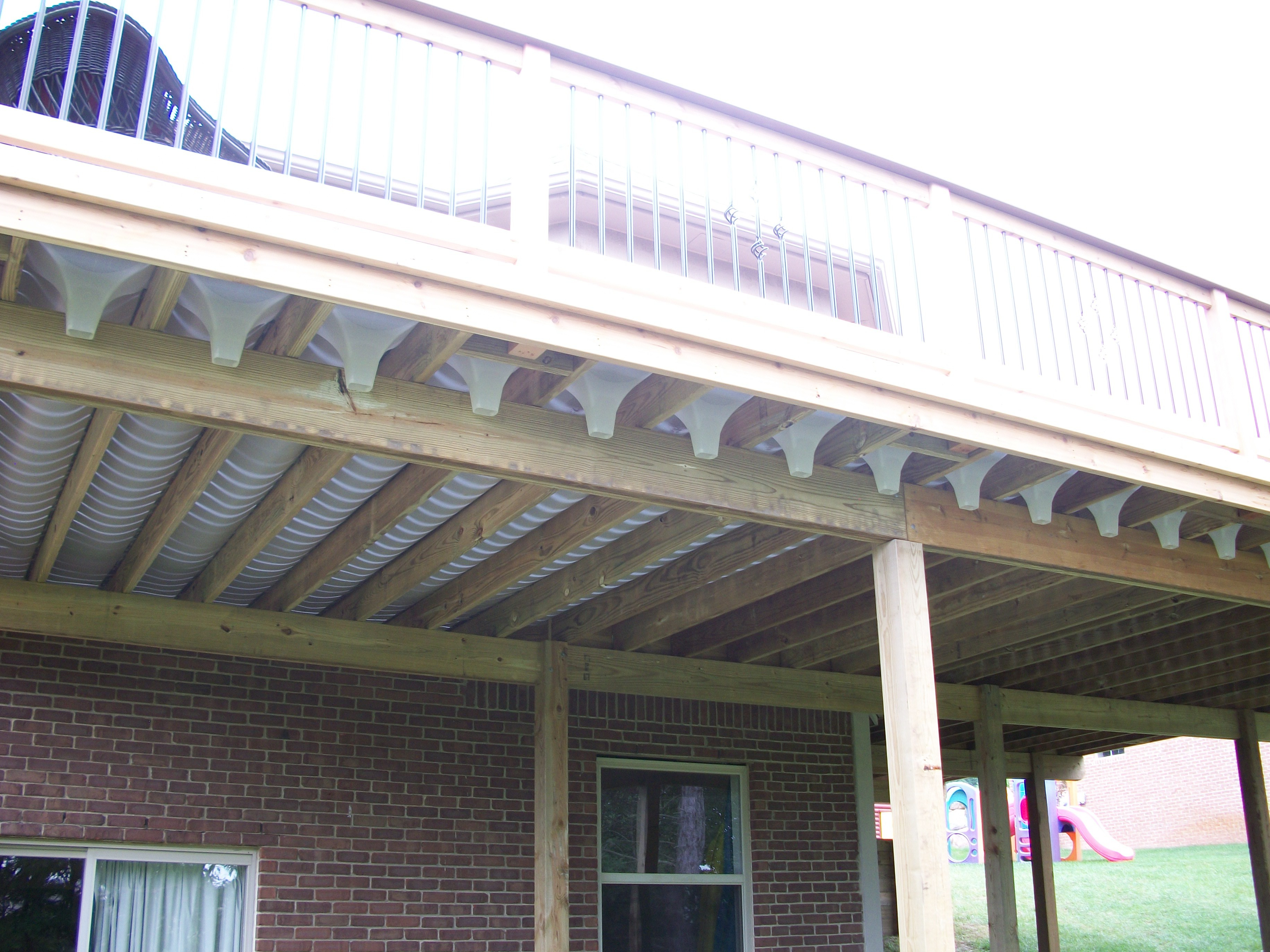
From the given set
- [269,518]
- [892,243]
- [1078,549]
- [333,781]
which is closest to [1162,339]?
[1078,549]

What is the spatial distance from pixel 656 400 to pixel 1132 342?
2.45m

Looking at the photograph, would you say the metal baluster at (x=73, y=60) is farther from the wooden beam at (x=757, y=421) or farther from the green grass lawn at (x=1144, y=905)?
the green grass lawn at (x=1144, y=905)

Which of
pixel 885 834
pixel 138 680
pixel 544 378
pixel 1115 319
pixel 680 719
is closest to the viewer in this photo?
pixel 544 378

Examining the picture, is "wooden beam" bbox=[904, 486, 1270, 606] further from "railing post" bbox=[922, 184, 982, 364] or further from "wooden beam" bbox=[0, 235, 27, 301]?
"wooden beam" bbox=[0, 235, 27, 301]

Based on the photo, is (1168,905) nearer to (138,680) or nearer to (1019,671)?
(1019,671)

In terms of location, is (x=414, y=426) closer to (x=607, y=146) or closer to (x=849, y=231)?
(x=849, y=231)

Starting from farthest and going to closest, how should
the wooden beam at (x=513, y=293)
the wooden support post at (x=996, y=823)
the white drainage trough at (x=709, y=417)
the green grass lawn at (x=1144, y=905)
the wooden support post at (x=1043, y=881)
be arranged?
the green grass lawn at (x=1144, y=905), the wooden support post at (x=1043, y=881), the wooden support post at (x=996, y=823), the white drainage trough at (x=709, y=417), the wooden beam at (x=513, y=293)

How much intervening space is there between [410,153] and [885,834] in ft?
53.6

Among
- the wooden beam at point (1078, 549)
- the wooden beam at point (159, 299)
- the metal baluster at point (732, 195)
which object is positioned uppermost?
the metal baluster at point (732, 195)

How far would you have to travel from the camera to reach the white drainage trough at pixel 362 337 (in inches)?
127

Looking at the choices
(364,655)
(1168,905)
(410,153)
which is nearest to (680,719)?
(364,655)

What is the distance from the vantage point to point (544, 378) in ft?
11.9

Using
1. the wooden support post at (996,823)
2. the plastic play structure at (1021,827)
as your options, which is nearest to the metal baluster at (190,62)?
the wooden support post at (996,823)

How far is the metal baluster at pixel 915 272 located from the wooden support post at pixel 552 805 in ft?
9.50
